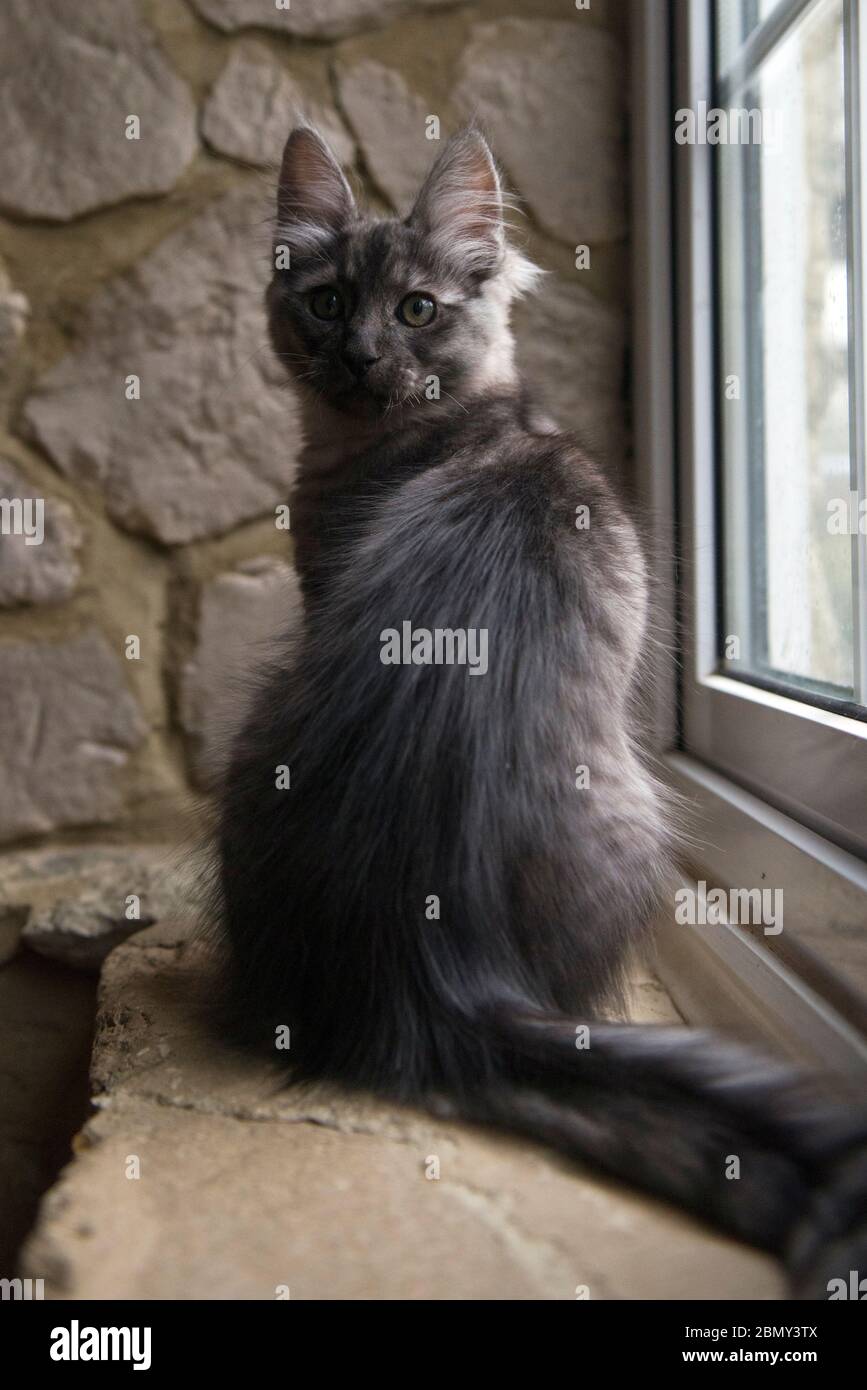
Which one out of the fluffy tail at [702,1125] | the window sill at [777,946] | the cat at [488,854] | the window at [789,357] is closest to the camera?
the fluffy tail at [702,1125]

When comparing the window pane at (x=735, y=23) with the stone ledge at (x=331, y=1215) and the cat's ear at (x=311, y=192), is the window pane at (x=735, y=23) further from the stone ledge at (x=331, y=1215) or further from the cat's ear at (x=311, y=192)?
the stone ledge at (x=331, y=1215)

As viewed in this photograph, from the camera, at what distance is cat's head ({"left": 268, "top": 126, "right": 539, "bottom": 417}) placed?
5.05 ft

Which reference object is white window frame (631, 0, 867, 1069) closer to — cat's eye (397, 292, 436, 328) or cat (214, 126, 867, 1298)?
cat (214, 126, 867, 1298)

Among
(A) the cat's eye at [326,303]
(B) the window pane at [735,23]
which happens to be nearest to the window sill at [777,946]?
(A) the cat's eye at [326,303]

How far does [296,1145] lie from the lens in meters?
1.07

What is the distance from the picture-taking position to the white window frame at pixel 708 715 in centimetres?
124

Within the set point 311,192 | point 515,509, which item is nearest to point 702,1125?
point 515,509

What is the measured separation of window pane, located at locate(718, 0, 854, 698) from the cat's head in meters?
0.39

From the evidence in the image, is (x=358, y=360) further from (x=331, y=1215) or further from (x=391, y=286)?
(x=331, y=1215)

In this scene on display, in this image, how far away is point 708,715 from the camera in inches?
71.3

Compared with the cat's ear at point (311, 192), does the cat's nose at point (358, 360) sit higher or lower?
lower

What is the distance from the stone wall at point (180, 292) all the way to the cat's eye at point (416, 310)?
0.52 m
